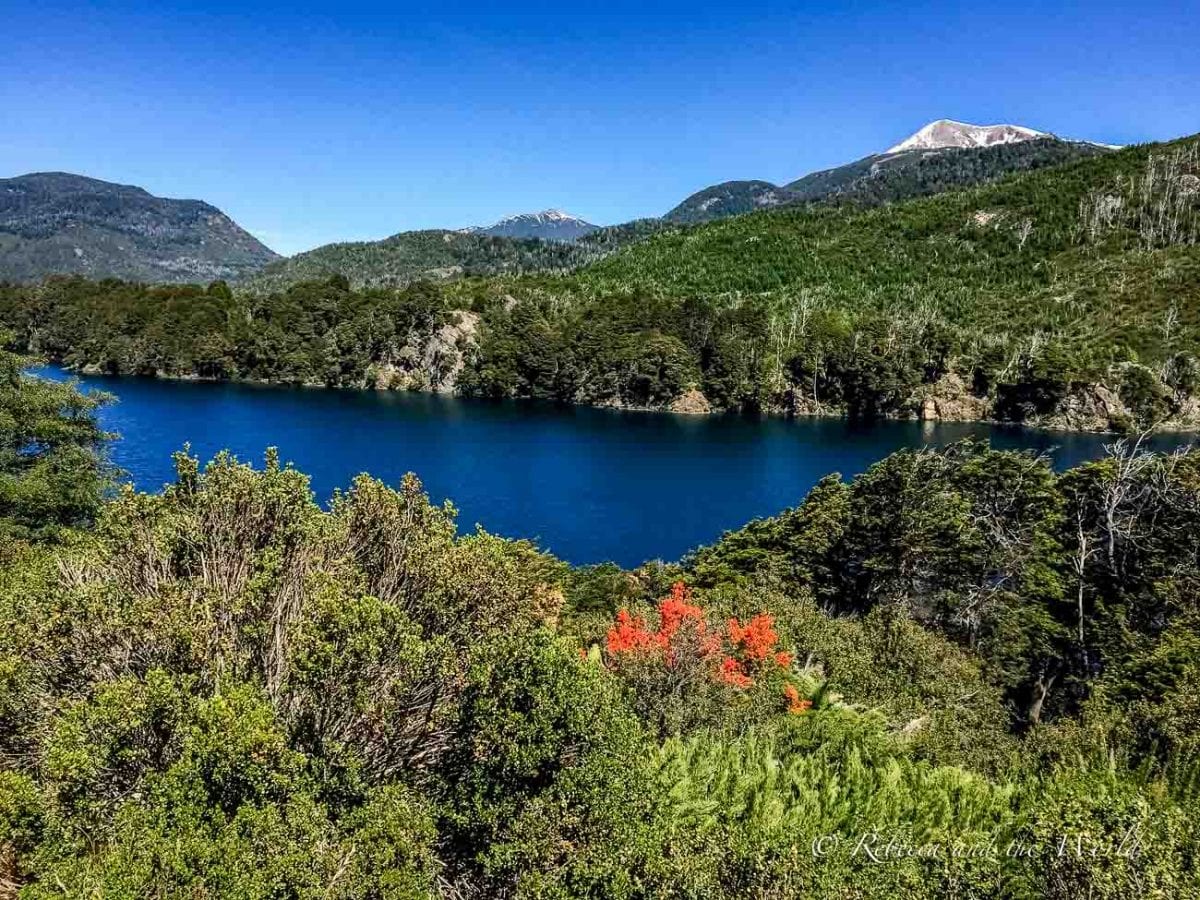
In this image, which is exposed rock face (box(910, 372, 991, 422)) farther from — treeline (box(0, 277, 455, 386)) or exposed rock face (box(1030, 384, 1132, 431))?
treeline (box(0, 277, 455, 386))

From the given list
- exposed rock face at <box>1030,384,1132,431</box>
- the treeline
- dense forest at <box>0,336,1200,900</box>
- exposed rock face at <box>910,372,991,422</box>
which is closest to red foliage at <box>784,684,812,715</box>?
dense forest at <box>0,336,1200,900</box>

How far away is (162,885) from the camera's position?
6793 millimetres

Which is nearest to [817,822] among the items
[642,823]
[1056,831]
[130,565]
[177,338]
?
[642,823]

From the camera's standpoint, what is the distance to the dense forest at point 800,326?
10725 centimetres

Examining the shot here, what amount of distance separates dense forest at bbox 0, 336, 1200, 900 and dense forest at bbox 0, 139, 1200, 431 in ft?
288

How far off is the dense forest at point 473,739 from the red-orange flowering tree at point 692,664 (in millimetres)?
87

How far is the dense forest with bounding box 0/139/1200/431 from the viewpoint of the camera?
352 feet

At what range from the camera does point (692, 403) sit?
359 feet

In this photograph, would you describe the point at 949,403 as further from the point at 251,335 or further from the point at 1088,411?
the point at 251,335

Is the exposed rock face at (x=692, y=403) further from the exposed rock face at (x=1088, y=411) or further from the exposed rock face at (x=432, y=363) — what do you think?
the exposed rock face at (x=1088, y=411)

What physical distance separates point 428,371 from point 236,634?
11819 cm

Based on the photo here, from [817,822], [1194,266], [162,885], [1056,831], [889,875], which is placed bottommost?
[817,822]

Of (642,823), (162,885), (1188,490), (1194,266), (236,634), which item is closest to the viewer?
Result: (162,885)

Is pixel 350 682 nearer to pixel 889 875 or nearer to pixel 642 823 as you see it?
pixel 642 823
